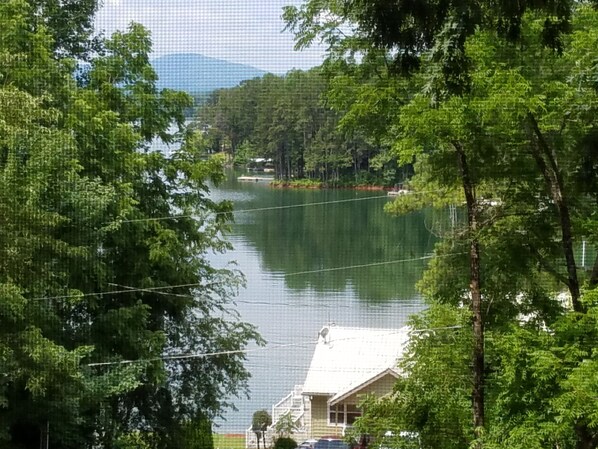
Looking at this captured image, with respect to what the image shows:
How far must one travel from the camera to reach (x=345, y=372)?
3564 mm

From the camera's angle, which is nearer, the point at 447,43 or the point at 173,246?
the point at 447,43

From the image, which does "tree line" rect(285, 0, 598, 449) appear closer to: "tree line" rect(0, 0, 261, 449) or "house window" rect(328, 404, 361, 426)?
"house window" rect(328, 404, 361, 426)

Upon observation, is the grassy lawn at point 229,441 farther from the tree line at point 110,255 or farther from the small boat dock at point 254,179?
the small boat dock at point 254,179

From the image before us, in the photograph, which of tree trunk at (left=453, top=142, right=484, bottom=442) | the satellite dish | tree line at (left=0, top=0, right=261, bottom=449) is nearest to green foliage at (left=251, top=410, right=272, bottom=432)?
tree line at (left=0, top=0, right=261, bottom=449)

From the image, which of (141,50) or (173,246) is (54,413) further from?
(141,50)

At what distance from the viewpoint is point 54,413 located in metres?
3.32

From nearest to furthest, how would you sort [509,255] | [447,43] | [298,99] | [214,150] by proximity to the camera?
[447,43] → [509,255] → [298,99] → [214,150]

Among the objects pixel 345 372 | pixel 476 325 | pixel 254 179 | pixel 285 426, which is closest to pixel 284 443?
pixel 285 426

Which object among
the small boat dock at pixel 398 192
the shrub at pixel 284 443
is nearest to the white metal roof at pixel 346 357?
the shrub at pixel 284 443

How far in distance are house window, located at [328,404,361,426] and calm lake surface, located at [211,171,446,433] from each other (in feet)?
0.75

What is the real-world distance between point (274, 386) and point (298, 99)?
1.44 meters

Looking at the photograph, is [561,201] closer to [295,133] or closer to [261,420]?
[295,133]

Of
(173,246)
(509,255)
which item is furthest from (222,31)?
(509,255)

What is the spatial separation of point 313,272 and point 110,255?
3.44 feet
